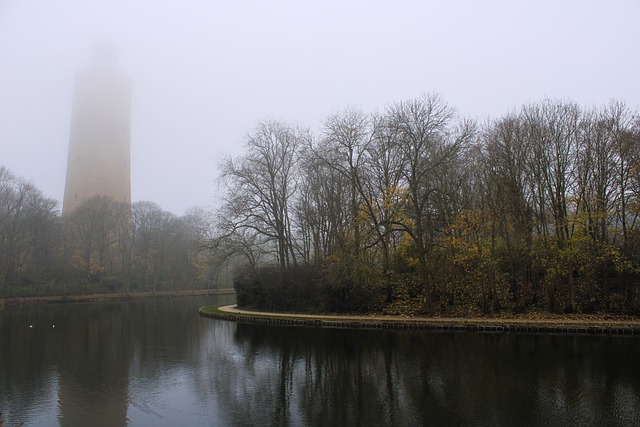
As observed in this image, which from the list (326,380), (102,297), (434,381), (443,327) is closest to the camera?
(434,381)

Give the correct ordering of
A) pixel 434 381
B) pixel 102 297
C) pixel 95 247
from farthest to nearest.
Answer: pixel 95 247 < pixel 102 297 < pixel 434 381

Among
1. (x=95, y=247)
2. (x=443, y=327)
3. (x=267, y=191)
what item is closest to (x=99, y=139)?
(x=95, y=247)

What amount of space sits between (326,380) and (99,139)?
80114mm

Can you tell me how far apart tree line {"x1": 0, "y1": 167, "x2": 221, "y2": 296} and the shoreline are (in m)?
12.2

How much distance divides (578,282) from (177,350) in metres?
21.6

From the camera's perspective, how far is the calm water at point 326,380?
369 inches

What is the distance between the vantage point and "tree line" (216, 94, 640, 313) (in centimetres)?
2470

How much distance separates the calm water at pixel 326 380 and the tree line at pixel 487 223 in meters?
6.55

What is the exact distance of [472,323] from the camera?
22.8 metres

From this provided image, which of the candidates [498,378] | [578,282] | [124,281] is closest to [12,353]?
[498,378]

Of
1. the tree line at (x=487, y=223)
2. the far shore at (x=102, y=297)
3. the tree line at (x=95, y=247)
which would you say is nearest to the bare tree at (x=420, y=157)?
the tree line at (x=487, y=223)

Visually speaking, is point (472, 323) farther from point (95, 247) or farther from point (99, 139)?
point (99, 139)

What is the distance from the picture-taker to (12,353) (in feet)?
59.7

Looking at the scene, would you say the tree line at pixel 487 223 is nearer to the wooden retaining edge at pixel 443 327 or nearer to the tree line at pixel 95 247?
the wooden retaining edge at pixel 443 327
